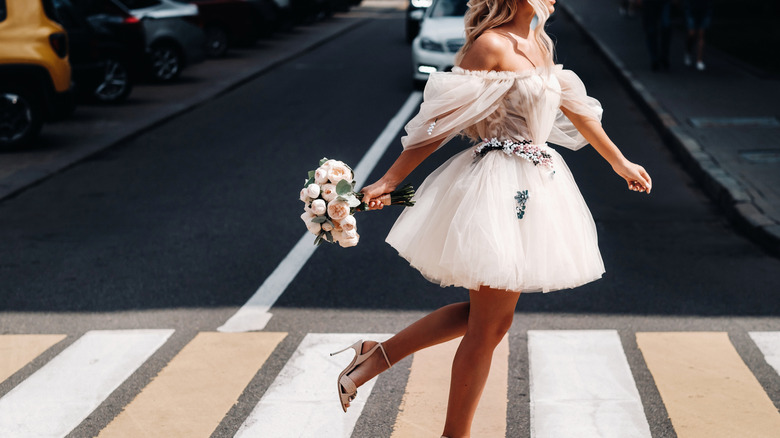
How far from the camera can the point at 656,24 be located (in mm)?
16969

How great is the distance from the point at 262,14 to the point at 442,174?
21.8m

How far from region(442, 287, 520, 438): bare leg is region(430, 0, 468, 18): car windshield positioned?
542 inches

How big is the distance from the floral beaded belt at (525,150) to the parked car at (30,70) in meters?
8.96

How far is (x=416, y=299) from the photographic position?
6059 mm

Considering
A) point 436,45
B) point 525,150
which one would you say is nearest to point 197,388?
point 525,150

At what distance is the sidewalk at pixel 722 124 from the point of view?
26.9 feet

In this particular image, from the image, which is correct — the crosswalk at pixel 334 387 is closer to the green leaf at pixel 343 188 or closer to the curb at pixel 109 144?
the green leaf at pixel 343 188

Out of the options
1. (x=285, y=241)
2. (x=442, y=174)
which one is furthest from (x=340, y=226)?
(x=285, y=241)

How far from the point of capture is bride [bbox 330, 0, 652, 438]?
3443 mm

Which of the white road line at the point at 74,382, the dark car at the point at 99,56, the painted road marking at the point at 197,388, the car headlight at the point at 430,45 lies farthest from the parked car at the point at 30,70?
the painted road marking at the point at 197,388

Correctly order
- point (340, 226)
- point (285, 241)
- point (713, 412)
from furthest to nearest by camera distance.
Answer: point (285, 241), point (713, 412), point (340, 226)

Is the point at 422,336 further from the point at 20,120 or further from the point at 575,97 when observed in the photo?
the point at 20,120

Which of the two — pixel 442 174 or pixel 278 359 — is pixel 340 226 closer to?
pixel 442 174

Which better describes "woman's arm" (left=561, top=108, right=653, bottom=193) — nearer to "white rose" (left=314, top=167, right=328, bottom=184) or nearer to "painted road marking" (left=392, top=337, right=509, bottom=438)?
"white rose" (left=314, top=167, right=328, bottom=184)
